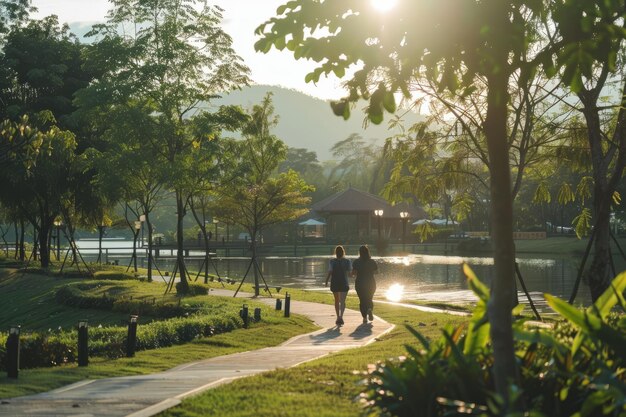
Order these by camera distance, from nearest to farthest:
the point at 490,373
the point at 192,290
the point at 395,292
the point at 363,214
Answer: the point at 490,373 < the point at 192,290 < the point at 395,292 < the point at 363,214

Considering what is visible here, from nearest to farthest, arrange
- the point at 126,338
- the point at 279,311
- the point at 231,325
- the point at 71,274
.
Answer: the point at 126,338 → the point at 231,325 → the point at 279,311 → the point at 71,274

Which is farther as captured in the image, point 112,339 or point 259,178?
point 259,178

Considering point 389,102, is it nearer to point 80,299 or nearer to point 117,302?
point 117,302

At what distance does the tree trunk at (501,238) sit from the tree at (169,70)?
72.4ft

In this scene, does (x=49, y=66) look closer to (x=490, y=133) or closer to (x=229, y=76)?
(x=229, y=76)

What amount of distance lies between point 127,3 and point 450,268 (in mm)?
31480

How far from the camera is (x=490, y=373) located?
627cm

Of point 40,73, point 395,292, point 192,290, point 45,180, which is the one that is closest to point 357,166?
point 40,73

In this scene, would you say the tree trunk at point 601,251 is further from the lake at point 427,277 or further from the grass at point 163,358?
the lake at point 427,277

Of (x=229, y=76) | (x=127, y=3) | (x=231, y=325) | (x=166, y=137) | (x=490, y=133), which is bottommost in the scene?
(x=231, y=325)

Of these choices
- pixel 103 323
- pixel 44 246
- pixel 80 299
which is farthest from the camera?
pixel 44 246

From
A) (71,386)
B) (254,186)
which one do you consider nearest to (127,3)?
(254,186)

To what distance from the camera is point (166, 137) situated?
28.7 m

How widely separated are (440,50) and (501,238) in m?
1.34
